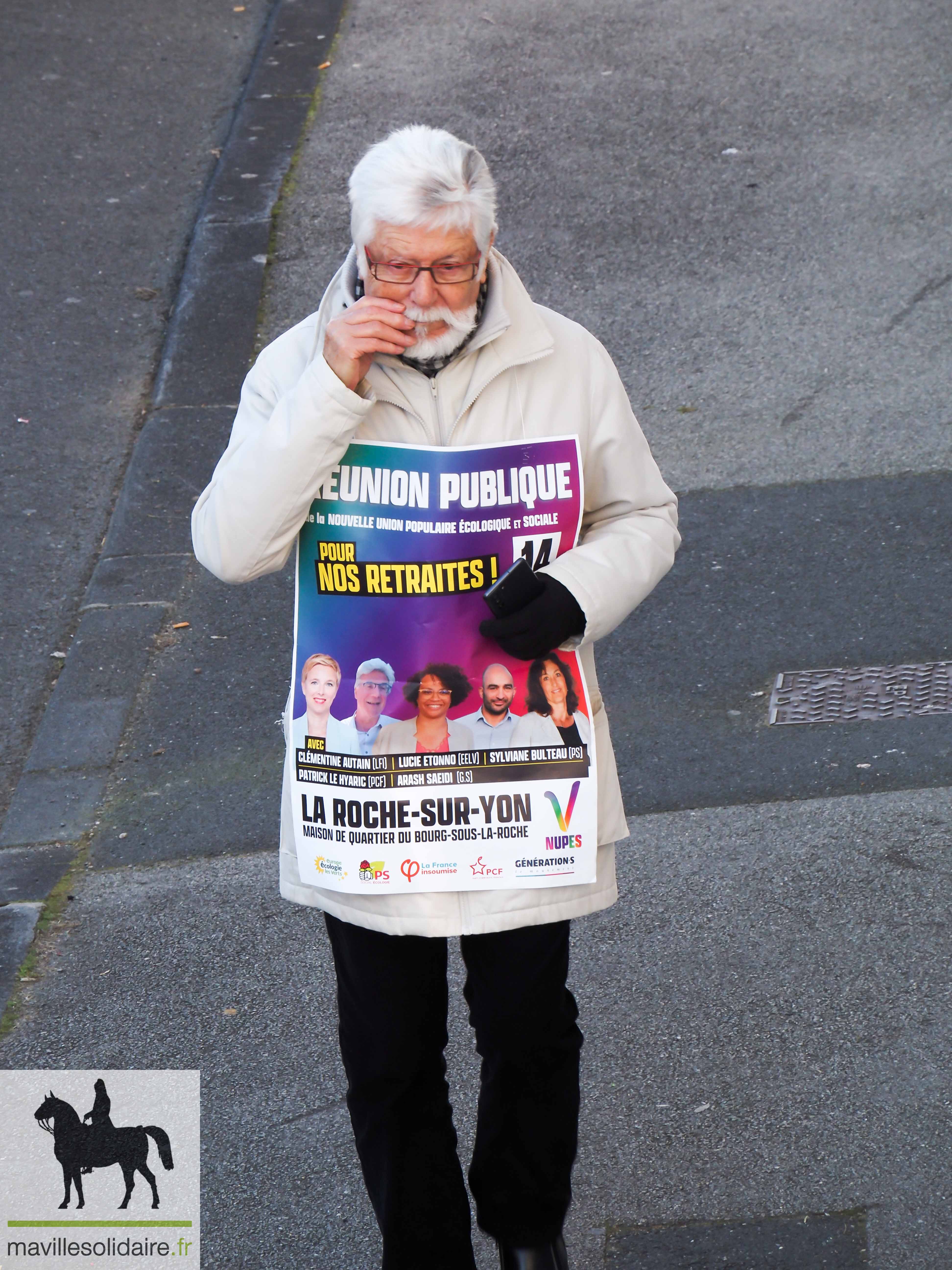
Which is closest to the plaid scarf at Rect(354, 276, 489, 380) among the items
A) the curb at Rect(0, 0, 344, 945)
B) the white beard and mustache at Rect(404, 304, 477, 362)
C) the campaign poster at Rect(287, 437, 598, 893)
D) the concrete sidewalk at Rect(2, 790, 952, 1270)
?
the white beard and mustache at Rect(404, 304, 477, 362)

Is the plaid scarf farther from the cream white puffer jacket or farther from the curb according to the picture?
the curb

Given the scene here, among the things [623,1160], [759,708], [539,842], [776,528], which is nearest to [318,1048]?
[623,1160]

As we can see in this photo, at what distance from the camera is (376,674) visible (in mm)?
2629

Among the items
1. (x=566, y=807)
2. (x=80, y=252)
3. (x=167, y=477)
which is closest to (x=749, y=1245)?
(x=566, y=807)

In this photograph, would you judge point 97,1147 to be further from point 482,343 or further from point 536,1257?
point 482,343

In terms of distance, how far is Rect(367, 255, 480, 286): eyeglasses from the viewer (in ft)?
8.19

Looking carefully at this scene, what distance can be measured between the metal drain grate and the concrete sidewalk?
47 cm

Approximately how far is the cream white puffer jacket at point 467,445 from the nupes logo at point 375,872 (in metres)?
0.04

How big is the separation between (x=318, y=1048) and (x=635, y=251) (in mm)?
5239

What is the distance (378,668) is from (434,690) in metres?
0.10

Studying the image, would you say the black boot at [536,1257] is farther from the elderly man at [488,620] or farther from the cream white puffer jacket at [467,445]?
the cream white puffer jacket at [467,445]

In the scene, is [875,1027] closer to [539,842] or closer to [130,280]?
[539,842]

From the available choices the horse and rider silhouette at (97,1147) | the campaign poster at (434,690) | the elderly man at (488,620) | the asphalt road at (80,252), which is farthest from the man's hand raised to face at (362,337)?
the asphalt road at (80,252)

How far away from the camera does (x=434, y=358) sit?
102 inches
